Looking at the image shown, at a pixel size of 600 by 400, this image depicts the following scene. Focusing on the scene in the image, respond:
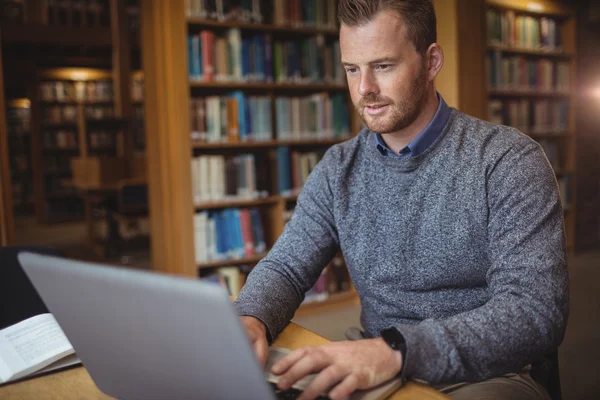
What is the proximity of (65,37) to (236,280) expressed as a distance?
6066 mm

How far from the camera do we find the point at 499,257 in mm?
1071

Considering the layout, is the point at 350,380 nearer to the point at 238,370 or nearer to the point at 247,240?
the point at 238,370

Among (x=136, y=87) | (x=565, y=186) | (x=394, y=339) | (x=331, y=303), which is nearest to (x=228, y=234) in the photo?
(x=331, y=303)

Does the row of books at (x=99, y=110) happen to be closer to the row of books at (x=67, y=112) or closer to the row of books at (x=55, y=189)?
the row of books at (x=67, y=112)

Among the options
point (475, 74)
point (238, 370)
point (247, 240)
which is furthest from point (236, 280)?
point (238, 370)

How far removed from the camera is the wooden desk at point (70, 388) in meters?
0.84

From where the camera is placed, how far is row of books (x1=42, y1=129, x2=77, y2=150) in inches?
377

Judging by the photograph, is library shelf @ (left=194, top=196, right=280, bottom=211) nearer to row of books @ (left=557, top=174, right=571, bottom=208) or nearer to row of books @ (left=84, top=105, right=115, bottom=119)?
row of books @ (left=557, top=174, right=571, bottom=208)

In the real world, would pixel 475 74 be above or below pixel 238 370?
above

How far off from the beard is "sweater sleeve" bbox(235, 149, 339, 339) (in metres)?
0.20

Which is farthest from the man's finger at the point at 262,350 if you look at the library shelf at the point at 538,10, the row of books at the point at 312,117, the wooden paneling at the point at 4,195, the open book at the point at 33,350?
the library shelf at the point at 538,10

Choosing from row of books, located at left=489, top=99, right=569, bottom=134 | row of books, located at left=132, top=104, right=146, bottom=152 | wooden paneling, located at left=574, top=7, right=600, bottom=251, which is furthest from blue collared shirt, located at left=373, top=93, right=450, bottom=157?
row of books, located at left=132, top=104, right=146, bottom=152

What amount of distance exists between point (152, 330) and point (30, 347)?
1.91ft

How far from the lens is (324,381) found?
2.61 ft
